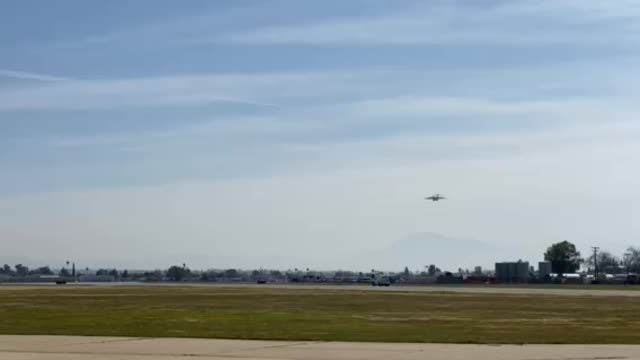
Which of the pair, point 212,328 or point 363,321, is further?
point 363,321

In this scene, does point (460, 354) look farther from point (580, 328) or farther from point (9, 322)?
point (9, 322)

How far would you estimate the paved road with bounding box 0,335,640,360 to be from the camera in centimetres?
2144

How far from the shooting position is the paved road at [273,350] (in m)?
21.4

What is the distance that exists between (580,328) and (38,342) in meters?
16.8

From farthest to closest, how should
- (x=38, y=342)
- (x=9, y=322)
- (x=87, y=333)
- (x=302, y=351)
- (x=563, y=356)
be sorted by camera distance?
1. (x=9, y=322)
2. (x=87, y=333)
3. (x=38, y=342)
4. (x=302, y=351)
5. (x=563, y=356)

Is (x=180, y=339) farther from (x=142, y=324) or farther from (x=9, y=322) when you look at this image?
(x=9, y=322)

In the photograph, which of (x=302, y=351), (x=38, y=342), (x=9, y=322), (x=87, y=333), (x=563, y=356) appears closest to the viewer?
(x=563, y=356)

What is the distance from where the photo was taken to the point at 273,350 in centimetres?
2347

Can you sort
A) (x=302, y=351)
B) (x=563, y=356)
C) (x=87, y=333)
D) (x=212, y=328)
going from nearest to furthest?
(x=563, y=356) < (x=302, y=351) < (x=87, y=333) < (x=212, y=328)

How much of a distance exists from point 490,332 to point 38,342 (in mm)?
12807

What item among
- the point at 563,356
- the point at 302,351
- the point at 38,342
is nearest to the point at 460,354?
the point at 563,356

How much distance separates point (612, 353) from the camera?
21.9 meters

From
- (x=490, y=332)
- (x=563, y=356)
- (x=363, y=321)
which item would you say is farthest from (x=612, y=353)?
(x=363, y=321)

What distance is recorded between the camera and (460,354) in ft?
71.6
